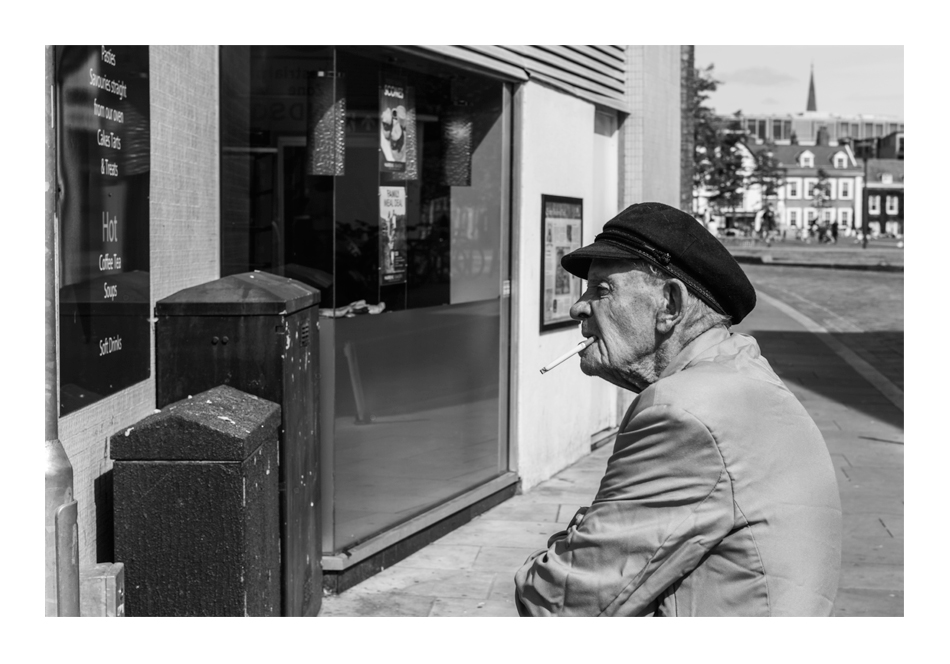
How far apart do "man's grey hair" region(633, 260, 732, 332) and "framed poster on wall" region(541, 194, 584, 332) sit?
19.9ft

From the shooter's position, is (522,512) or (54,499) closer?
(54,499)

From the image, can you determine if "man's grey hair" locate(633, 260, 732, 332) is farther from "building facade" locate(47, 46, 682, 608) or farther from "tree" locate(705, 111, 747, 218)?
"tree" locate(705, 111, 747, 218)

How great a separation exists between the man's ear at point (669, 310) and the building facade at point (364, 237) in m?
2.09

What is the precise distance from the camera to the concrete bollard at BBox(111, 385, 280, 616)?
3922 millimetres

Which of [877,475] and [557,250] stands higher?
[557,250]

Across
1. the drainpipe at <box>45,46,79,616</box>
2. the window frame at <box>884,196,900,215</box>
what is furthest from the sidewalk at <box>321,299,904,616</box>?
the window frame at <box>884,196,900,215</box>

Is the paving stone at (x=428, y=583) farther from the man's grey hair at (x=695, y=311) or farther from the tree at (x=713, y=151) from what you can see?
the tree at (x=713, y=151)

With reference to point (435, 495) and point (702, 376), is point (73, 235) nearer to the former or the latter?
point (702, 376)

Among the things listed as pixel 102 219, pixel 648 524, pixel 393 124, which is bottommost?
pixel 648 524

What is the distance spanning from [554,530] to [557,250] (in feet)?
7.42

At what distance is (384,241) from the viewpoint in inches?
246

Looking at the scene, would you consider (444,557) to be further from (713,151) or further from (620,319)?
(713,151)

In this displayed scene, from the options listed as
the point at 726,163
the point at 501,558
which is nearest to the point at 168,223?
the point at 501,558
